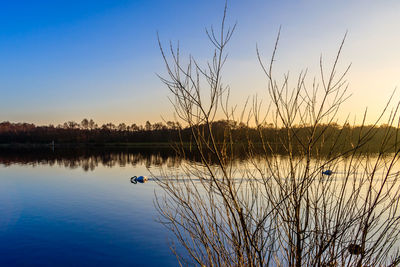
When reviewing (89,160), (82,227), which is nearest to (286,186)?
(82,227)

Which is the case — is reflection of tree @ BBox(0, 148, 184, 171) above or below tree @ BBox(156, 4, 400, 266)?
below

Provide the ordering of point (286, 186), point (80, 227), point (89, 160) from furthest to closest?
point (89, 160) < point (80, 227) < point (286, 186)

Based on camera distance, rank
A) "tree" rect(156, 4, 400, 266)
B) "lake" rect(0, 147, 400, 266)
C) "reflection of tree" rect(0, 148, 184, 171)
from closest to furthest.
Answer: "tree" rect(156, 4, 400, 266) → "lake" rect(0, 147, 400, 266) → "reflection of tree" rect(0, 148, 184, 171)

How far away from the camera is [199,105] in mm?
1795

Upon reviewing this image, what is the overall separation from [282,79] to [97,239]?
957 cm

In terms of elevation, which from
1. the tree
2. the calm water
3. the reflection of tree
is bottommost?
the calm water

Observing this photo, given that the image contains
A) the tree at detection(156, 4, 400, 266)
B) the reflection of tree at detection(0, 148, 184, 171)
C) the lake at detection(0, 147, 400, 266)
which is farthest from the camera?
the reflection of tree at detection(0, 148, 184, 171)

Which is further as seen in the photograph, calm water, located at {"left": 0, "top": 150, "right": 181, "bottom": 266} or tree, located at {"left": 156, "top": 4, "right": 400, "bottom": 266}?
calm water, located at {"left": 0, "top": 150, "right": 181, "bottom": 266}

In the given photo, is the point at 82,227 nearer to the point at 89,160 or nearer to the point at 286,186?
the point at 286,186

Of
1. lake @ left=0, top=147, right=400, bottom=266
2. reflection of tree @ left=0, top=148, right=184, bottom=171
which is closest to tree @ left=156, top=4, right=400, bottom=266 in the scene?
lake @ left=0, top=147, right=400, bottom=266

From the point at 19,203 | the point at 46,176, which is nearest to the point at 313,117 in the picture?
the point at 19,203

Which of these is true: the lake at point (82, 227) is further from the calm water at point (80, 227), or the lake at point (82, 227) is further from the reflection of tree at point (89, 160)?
the reflection of tree at point (89, 160)

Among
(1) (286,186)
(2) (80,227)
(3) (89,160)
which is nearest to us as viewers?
(1) (286,186)

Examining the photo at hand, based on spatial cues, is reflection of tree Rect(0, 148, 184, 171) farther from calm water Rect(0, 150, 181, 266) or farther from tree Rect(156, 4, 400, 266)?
tree Rect(156, 4, 400, 266)
